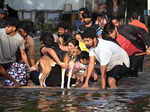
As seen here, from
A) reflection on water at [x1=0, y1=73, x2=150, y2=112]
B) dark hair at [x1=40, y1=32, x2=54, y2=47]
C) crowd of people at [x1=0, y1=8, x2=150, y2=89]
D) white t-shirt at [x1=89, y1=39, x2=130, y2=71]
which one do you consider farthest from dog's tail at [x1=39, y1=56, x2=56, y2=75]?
white t-shirt at [x1=89, y1=39, x2=130, y2=71]

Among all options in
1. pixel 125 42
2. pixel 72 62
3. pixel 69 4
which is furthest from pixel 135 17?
pixel 69 4

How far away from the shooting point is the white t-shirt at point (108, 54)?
1198 centimetres

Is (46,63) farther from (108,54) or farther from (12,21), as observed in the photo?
(108,54)

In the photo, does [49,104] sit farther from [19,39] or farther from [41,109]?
[19,39]

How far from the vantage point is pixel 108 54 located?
1205cm

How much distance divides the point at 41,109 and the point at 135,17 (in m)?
6.54

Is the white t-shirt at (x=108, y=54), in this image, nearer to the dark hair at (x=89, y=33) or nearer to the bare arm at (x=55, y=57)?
the dark hair at (x=89, y=33)

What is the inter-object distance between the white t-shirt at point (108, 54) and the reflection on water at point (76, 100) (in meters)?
0.56

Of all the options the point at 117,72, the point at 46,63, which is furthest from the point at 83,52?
the point at 117,72

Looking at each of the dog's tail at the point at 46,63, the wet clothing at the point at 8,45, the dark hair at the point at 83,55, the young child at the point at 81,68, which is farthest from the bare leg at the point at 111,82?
the wet clothing at the point at 8,45

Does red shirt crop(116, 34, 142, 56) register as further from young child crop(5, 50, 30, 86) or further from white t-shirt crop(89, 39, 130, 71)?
young child crop(5, 50, 30, 86)

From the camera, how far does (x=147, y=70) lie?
18.0 meters

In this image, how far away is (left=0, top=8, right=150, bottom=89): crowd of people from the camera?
1223cm

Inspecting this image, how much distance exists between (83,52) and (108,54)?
2.87 meters
